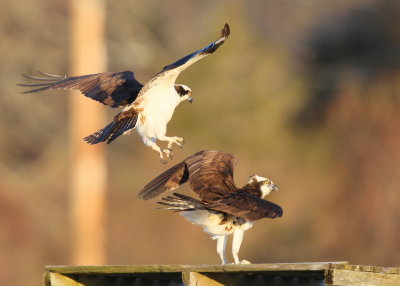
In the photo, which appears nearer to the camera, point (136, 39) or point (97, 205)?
point (97, 205)

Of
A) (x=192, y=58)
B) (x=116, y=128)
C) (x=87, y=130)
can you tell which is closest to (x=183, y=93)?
(x=116, y=128)

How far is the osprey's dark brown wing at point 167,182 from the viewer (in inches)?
389

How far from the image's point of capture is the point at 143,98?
38.7 ft

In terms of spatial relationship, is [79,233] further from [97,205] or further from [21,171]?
[21,171]

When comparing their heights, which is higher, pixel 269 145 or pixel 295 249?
pixel 269 145

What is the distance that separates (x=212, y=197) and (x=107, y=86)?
3.54m

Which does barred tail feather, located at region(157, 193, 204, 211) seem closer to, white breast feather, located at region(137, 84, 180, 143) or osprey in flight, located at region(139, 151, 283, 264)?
osprey in flight, located at region(139, 151, 283, 264)

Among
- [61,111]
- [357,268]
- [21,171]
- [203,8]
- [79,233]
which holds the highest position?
[203,8]

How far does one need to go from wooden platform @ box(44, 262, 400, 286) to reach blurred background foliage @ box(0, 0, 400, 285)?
18.0 metres

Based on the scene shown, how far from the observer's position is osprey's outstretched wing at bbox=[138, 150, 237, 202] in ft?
31.4

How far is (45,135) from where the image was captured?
34.8m

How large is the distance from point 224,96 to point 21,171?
597cm

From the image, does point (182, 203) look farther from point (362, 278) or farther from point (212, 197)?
point (362, 278)

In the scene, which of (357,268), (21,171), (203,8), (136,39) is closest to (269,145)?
(136,39)
